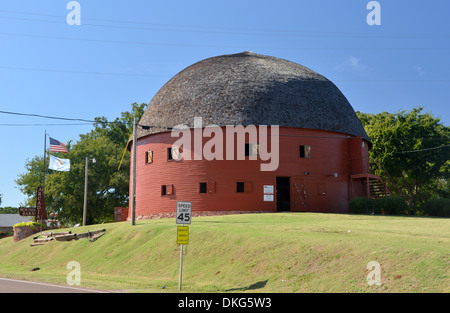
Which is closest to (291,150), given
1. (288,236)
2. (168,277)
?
(288,236)

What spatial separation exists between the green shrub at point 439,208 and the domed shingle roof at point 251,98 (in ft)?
23.3

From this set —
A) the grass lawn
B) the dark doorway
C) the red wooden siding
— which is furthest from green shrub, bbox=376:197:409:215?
the grass lawn

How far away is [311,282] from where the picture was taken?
13.7 metres

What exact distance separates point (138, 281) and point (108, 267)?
4.66 meters

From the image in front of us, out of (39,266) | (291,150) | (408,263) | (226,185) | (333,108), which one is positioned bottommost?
(39,266)

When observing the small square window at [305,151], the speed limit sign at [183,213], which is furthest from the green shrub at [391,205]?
the speed limit sign at [183,213]

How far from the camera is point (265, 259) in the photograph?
16.2 meters

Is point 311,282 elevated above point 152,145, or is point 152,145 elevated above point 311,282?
point 152,145

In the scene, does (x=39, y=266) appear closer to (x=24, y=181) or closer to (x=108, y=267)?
(x=108, y=267)

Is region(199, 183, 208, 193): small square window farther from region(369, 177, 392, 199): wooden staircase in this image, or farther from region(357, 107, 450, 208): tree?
region(357, 107, 450, 208): tree

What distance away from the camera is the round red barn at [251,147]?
32969 millimetres

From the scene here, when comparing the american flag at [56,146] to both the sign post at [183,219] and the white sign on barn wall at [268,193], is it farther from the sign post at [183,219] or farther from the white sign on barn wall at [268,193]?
the sign post at [183,219]

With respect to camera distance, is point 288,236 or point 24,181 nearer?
point 288,236

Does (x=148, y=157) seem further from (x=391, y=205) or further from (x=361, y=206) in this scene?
(x=391, y=205)
